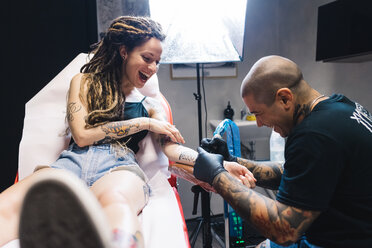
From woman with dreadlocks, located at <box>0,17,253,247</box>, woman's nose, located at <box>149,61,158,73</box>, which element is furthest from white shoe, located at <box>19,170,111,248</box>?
woman's nose, located at <box>149,61,158,73</box>

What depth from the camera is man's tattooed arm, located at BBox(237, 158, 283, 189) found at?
1.18 m

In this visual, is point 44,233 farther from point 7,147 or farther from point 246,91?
point 7,147

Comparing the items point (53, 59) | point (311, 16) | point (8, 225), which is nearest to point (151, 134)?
point (8, 225)

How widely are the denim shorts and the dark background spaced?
44.0 inches

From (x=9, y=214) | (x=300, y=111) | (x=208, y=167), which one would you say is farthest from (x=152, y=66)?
(x=9, y=214)

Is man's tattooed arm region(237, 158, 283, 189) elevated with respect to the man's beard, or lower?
lower

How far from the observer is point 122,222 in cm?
60

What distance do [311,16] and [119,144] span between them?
2324 mm

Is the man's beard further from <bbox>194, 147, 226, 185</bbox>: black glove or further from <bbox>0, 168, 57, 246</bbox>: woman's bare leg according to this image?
<bbox>0, 168, 57, 246</bbox>: woman's bare leg

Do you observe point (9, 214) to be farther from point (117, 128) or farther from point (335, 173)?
point (335, 173)

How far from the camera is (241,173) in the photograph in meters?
1.14

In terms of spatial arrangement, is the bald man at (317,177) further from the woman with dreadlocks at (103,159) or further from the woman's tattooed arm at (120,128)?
the woman's tattooed arm at (120,128)

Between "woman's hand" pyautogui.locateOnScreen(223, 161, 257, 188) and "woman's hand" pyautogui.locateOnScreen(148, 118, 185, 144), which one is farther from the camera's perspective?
"woman's hand" pyautogui.locateOnScreen(148, 118, 185, 144)

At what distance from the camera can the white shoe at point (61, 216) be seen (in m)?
0.42
